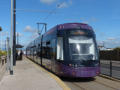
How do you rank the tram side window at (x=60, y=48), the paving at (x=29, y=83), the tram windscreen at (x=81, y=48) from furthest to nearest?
the tram side window at (x=60, y=48), the tram windscreen at (x=81, y=48), the paving at (x=29, y=83)

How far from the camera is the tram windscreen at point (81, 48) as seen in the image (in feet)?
34.1

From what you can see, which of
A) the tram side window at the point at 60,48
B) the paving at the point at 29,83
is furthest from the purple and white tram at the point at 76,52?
the paving at the point at 29,83

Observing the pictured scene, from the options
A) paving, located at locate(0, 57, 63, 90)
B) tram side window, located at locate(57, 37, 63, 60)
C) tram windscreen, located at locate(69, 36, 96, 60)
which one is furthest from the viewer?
tram side window, located at locate(57, 37, 63, 60)

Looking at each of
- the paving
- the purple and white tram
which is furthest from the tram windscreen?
the paving

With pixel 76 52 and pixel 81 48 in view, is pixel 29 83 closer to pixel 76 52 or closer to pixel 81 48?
pixel 76 52

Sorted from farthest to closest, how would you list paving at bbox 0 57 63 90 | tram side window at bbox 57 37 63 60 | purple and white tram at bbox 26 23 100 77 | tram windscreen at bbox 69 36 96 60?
tram side window at bbox 57 37 63 60
tram windscreen at bbox 69 36 96 60
purple and white tram at bbox 26 23 100 77
paving at bbox 0 57 63 90

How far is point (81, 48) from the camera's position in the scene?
10562 millimetres

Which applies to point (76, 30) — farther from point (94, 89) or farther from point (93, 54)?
point (94, 89)

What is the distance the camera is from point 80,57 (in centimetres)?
1035

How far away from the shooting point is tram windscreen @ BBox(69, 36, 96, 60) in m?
10.4

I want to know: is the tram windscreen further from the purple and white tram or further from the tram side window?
the tram side window

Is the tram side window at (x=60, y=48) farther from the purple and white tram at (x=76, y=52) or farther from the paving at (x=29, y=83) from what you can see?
the paving at (x=29, y=83)

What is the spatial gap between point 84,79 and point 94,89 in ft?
10.1

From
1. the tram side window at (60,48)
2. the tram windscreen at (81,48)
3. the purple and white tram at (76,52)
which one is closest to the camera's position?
the purple and white tram at (76,52)
